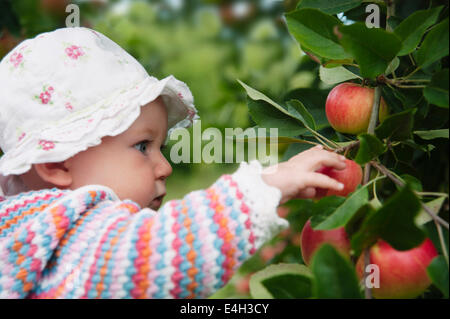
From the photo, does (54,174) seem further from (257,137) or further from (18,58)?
(257,137)

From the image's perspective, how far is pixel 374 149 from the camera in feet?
2.12

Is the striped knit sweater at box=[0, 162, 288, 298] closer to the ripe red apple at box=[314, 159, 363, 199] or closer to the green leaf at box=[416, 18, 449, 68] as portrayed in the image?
the ripe red apple at box=[314, 159, 363, 199]

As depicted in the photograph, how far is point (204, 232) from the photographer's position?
0.69 meters

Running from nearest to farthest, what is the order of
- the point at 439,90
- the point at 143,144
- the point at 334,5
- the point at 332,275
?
the point at 332,275, the point at 439,90, the point at 334,5, the point at 143,144

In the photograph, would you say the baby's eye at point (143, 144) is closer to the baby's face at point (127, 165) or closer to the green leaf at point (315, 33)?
the baby's face at point (127, 165)

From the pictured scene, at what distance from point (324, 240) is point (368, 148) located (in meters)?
0.15

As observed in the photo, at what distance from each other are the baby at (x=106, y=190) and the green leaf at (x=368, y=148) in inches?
2.9

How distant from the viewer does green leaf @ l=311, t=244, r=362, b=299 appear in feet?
1.60

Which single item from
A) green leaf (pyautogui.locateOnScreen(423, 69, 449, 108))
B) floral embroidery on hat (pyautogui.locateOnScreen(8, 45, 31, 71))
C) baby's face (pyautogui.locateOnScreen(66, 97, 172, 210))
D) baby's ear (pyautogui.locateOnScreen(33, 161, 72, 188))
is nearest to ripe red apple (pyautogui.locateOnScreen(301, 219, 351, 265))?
green leaf (pyautogui.locateOnScreen(423, 69, 449, 108))

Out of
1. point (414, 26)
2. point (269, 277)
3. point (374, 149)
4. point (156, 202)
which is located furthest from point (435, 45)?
point (156, 202)

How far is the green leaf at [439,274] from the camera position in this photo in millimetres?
535

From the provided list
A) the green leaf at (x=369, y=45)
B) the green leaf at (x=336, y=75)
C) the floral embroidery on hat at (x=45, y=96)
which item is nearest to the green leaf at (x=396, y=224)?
the green leaf at (x=369, y=45)

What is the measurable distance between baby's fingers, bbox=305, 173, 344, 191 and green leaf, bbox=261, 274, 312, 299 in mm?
142
